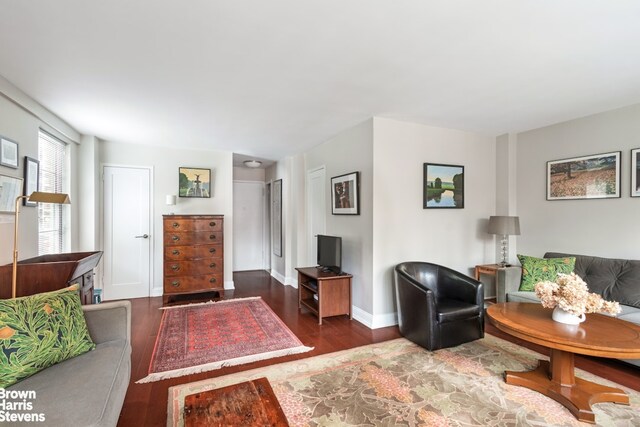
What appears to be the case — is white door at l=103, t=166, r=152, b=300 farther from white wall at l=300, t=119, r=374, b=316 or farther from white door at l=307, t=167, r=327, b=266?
white wall at l=300, t=119, r=374, b=316

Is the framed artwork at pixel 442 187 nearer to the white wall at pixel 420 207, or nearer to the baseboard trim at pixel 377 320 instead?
the white wall at pixel 420 207

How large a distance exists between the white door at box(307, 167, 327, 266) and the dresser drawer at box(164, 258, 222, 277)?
4.94 ft

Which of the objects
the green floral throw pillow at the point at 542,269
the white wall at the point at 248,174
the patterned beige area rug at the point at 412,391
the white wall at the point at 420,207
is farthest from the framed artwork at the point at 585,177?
the white wall at the point at 248,174

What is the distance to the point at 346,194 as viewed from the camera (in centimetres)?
391

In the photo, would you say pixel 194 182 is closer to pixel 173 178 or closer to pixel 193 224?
pixel 173 178

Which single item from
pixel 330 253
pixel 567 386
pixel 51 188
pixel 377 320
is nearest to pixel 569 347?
pixel 567 386

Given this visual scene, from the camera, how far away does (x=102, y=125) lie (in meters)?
3.74

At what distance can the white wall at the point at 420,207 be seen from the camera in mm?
3473

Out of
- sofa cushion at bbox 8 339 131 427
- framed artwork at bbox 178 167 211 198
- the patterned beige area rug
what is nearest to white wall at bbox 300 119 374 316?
the patterned beige area rug

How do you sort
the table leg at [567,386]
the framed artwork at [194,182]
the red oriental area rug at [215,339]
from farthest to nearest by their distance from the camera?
the framed artwork at [194,182]
the red oriental area rug at [215,339]
the table leg at [567,386]

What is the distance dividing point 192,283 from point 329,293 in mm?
2213

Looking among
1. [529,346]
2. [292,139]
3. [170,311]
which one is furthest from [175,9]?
[529,346]

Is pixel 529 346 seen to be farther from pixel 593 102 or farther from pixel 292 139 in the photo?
pixel 292 139

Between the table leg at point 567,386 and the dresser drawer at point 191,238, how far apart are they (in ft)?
13.0
